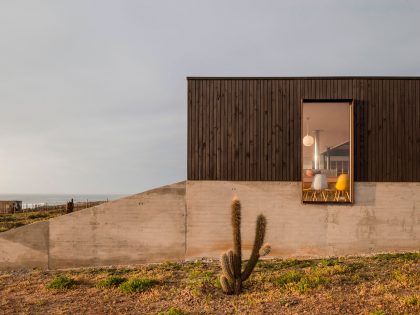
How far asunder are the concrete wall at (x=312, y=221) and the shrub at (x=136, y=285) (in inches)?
114

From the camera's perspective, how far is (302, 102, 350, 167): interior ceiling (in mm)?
15212

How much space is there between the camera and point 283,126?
12.6 metres

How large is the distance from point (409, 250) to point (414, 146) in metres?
3.63

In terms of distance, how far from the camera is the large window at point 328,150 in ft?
42.7

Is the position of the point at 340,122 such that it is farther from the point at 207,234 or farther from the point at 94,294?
the point at 94,294

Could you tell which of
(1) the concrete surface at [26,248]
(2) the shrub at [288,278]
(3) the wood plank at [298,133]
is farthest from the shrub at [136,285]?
(3) the wood plank at [298,133]

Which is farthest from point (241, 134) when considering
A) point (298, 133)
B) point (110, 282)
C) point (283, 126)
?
point (110, 282)

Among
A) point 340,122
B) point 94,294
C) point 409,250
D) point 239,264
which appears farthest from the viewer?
point 340,122

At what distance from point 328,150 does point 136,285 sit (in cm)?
1872

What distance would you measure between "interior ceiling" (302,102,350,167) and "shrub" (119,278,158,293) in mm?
8030

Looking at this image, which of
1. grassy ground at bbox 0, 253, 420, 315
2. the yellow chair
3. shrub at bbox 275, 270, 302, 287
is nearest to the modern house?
the yellow chair

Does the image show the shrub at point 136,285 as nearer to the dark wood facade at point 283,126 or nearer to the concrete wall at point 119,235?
the concrete wall at point 119,235

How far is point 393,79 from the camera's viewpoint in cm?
1256

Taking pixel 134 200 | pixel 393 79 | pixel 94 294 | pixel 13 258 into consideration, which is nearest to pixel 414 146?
pixel 393 79
